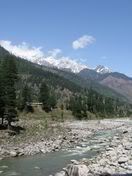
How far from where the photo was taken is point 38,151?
63219 mm

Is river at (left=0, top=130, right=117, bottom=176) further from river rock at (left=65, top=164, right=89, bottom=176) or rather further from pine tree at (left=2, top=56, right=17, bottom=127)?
pine tree at (left=2, top=56, right=17, bottom=127)

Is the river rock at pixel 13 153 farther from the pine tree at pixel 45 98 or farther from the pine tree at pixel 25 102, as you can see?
the pine tree at pixel 45 98

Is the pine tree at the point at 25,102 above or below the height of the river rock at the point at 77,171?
above

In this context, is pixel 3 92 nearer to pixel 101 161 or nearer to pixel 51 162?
pixel 51 162

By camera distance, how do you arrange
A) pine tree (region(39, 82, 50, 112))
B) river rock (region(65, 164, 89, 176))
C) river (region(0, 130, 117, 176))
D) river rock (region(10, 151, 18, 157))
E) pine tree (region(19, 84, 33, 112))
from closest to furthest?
river rock (region(65, 164, 89, 176))
river (region(0, 130, 117, 176))
river rock (region(10, 151, 18, 157))
pine tree (region(19, 84, 33, 112))
pine tree (region(39, 82, 50, 112))

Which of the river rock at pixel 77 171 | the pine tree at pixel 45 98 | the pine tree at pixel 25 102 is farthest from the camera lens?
the pine tree at pixel 45 98

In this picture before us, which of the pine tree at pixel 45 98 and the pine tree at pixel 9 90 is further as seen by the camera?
the pine tree at pixel 45 98

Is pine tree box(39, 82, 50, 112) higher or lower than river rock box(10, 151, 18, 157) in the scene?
higher

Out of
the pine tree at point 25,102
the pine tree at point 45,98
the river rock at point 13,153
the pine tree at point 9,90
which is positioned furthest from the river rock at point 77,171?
the pine tree at point 45,98

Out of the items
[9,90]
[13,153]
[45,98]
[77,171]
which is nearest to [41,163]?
[13,153]

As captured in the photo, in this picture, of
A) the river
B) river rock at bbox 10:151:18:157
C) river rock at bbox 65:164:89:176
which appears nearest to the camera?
river rock at bbox 65:164:89:176

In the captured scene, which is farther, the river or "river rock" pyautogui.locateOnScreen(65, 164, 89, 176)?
the river

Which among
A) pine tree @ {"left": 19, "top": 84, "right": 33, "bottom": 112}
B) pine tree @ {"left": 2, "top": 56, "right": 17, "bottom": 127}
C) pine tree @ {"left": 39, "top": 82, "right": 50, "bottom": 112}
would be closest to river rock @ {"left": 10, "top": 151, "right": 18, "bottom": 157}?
pine tree @ {"left": 2, "top": 56, "right": 17, "bottom": 127}

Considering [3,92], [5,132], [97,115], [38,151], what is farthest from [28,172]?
[97,115]
